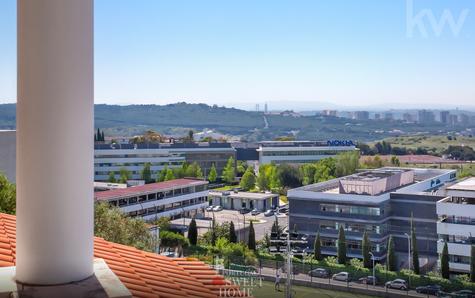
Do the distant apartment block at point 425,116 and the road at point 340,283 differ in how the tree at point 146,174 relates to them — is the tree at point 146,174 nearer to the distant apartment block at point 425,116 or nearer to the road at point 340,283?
the road at point 340,283

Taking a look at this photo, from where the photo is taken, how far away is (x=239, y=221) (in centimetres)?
1051

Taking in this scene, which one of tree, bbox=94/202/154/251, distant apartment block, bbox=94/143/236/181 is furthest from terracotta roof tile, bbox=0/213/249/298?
distant apartment block, bbox=94/143/236/181

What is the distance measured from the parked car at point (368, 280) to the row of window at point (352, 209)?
3.60 ft

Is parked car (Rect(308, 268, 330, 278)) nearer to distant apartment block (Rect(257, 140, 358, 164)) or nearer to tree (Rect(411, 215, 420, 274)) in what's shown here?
tree (Rect(411, 215, 420, 274))

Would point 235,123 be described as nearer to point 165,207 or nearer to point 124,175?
point 124,175

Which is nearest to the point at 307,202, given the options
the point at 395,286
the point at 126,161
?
the point at 395,286

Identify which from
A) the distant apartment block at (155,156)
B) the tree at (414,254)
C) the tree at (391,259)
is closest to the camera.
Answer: the tree at (414,254)

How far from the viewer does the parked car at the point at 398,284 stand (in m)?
6.32

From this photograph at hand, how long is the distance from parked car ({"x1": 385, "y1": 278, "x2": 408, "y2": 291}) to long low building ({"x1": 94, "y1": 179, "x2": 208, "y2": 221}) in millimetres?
4049

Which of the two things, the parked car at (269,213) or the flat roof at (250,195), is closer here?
the parked car at (269,213)

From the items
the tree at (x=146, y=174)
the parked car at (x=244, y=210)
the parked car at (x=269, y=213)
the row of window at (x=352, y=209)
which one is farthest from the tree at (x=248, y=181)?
the row of window at (x=352, y=209)

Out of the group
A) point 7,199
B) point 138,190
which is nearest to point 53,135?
point 7,199

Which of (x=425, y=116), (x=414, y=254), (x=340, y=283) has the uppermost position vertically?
(x=425, y=116)

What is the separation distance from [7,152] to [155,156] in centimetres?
1232
